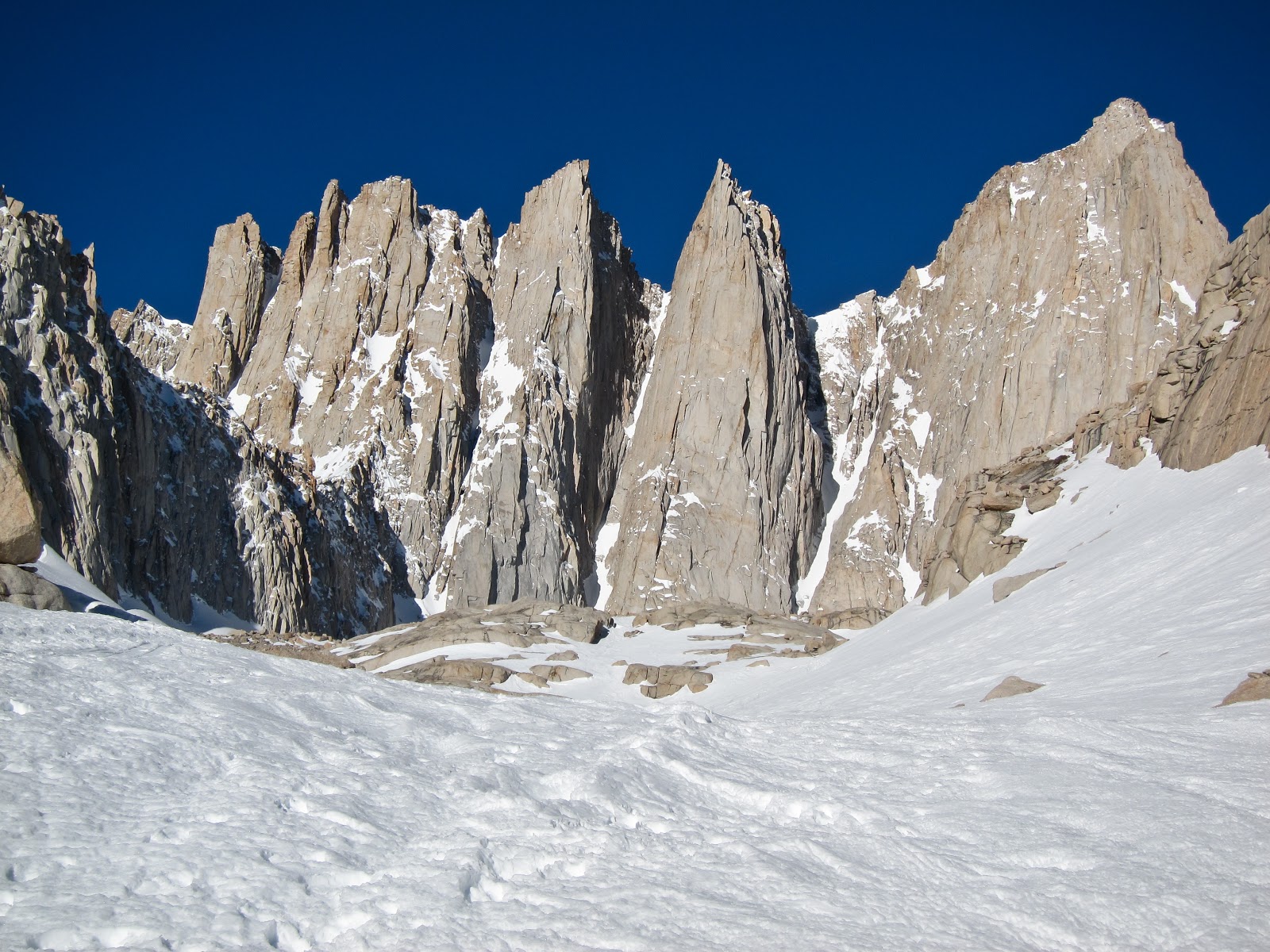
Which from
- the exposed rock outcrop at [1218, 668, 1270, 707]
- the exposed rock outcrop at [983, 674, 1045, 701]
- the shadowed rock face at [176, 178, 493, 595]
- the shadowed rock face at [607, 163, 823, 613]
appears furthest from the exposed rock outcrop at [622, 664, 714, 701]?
the shadowed rock face at [176, 178, 493, 595]

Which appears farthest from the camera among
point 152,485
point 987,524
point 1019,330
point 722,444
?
point 722,444

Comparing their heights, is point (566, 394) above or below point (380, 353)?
below

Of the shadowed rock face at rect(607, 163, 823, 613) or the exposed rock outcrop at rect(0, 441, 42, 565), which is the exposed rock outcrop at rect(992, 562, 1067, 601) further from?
the shadowed rock face at rect(607, 163, 823, 613)

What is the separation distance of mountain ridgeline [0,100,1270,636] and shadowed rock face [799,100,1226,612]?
0.66 ft

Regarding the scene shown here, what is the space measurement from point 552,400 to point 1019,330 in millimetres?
34850

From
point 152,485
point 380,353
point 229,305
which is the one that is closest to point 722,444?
point 380,353

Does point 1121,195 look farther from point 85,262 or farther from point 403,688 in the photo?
point 403,688

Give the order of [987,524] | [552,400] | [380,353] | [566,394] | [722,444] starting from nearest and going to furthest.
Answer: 1. [987,524]
2. [722,444]
3. [552,400]
4. [566,394]
5. [380,353]

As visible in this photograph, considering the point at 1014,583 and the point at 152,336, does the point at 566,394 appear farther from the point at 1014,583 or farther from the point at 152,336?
the point at 1014,583

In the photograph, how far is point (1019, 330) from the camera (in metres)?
71.4

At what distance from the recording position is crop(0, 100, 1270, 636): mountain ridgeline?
200ft

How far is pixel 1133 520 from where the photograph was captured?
73.4ft

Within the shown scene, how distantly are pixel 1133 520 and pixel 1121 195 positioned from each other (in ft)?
182

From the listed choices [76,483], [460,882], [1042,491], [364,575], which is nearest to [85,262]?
[76,483]
